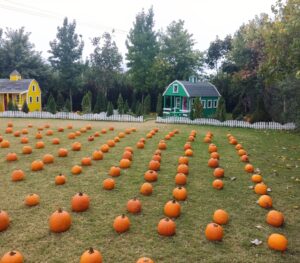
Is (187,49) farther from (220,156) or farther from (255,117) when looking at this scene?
(220,156)

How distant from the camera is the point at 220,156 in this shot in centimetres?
1120

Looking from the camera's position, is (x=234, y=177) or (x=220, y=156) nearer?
(x=234, y=177)

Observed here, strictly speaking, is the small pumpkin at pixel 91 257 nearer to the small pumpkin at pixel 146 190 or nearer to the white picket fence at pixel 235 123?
the small pumpkin at pixel 146 190

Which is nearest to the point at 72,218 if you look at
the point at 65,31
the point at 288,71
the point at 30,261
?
the point at 30,261

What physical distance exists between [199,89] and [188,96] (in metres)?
2.50

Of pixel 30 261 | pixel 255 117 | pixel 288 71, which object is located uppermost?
pixel 288 71

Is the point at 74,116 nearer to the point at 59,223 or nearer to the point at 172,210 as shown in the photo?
the point at 172,210

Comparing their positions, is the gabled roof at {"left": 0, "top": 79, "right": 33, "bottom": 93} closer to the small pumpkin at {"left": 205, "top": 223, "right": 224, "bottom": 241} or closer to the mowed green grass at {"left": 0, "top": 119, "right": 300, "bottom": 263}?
the mowed green grass at {"left": 0, "top": 119, "right": 300, "bottom": 263}

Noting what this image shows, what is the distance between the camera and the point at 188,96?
3012 cm

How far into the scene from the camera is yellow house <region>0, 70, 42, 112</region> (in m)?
32.8

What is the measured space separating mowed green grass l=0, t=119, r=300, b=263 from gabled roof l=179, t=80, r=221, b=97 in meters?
20.5

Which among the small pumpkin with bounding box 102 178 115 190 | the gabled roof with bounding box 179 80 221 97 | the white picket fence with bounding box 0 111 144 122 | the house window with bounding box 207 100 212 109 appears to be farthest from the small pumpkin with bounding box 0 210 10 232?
the house window with bounding box 207 100 212 109

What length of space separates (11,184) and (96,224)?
10.4 ft

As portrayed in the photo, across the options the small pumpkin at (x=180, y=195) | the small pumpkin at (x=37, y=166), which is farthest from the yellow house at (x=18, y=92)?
the small pumpkin at (x=180, y=195)
